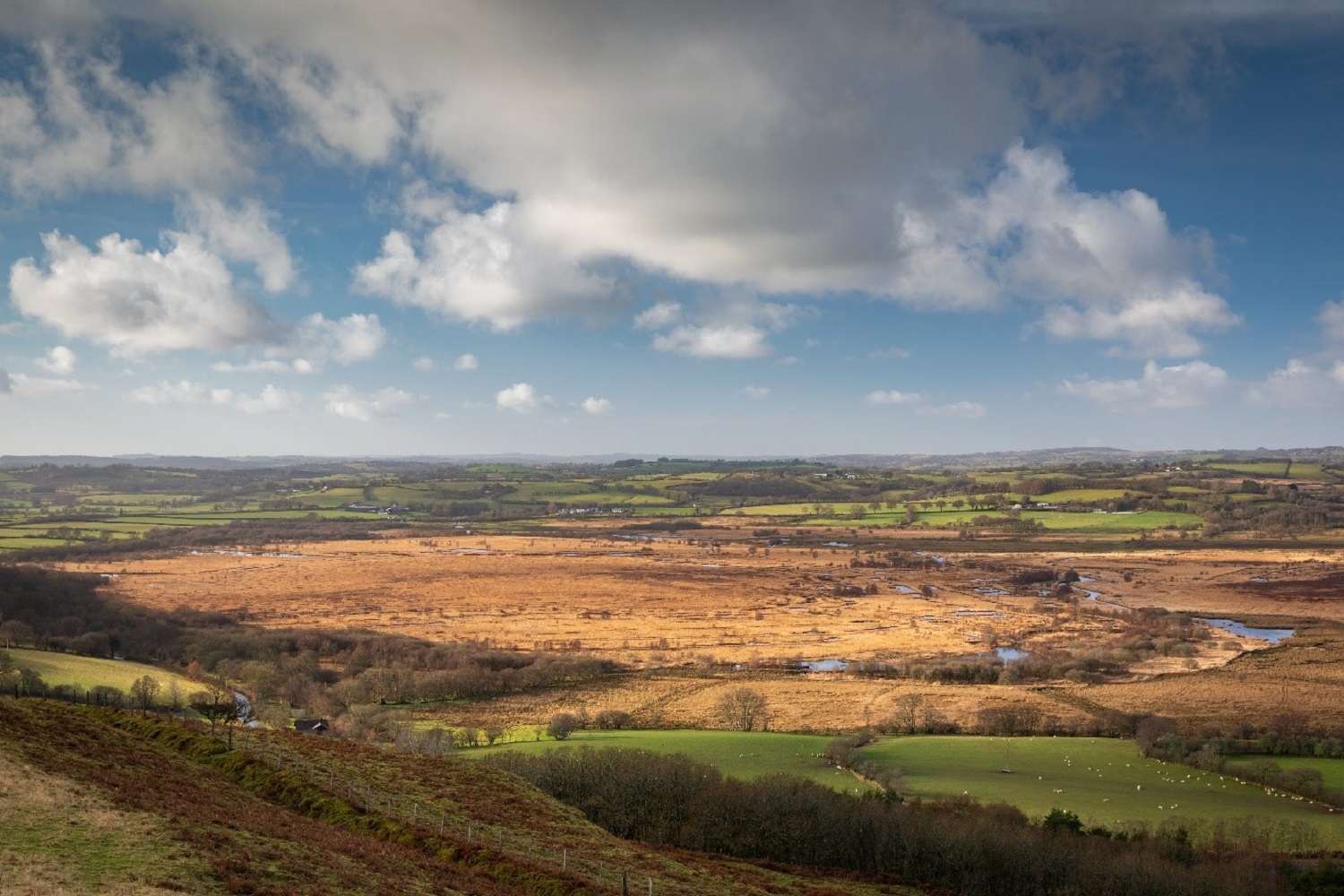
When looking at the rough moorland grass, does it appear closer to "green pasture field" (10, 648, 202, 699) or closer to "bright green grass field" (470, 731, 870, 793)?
"bright green grass field" (470, 731, 870, 793)

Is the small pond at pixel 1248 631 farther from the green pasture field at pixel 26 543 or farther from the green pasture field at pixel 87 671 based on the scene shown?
the green pasture field at pixel 26 543

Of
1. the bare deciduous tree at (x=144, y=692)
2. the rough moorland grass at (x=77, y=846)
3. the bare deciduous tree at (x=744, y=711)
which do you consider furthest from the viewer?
the bare deciduous tree at (x=744, y=711)

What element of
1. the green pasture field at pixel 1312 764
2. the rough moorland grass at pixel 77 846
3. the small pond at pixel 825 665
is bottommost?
the small pond at pixel 825 665

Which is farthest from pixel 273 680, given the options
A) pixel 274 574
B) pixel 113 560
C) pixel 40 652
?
pixel 113 560

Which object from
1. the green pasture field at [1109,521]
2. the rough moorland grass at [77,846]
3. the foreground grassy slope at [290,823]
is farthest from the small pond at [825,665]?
the green pasture field at [1109,521]

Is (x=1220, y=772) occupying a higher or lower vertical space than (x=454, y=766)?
lower

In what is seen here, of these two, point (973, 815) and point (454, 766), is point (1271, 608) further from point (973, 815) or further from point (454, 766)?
point (454, 766)
